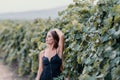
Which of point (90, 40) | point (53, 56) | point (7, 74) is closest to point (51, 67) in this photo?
point (53, 56)

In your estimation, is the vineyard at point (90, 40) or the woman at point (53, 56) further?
the woman at point (53, 56)

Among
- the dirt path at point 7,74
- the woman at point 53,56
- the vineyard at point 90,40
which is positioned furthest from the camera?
the dirt path at point 7,74

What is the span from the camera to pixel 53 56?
19.5ft

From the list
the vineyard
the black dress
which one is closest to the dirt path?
the vineyard

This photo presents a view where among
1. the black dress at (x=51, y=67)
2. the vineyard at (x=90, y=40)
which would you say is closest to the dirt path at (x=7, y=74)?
the vineyard at (x=90, y=40)

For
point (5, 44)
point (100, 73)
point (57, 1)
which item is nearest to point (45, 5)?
point (57, 1)

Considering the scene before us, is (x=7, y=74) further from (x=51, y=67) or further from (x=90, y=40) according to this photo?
(x=90, y=40)

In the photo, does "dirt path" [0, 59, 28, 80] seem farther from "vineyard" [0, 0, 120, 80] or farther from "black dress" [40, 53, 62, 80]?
"black dress" [40, 53, 62, 80]

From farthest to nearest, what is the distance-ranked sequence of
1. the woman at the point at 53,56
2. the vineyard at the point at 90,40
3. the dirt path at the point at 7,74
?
the dirt path at the point at 7,74
the woman at the point at 53,56
the vineyard at the point at 90,40

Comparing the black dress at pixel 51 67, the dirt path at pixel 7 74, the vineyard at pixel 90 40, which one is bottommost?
the dirt path at pixel 7 74

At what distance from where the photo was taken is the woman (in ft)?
19.5

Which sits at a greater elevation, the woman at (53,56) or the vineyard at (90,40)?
the vineyard at (90,40)

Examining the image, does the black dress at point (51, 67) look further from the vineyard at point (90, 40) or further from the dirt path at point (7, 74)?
the dirt path at point (7, 74)

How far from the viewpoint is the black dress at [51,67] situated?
19.5 feet
